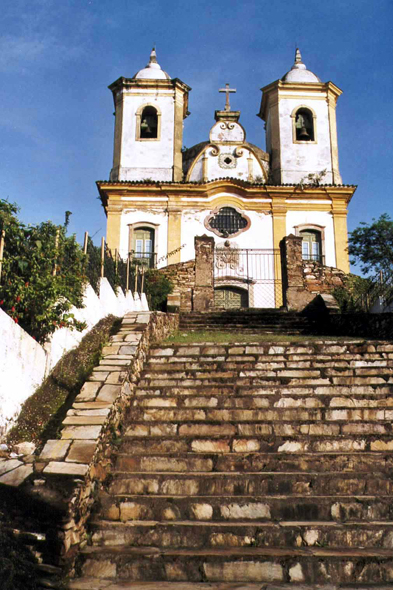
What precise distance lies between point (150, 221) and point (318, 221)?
6792mm

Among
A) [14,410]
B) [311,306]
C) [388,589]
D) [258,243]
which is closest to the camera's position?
[388,589]

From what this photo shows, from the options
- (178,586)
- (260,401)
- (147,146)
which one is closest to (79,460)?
(178,586)

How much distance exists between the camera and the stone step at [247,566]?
13.8 ft

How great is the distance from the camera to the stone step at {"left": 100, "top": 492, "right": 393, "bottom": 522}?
4.86m

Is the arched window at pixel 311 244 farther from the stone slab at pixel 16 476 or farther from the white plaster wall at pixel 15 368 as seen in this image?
the stone slab at pixel 16 476

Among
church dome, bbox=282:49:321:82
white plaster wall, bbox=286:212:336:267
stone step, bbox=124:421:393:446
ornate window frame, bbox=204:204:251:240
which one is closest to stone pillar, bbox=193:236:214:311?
ornate window frame, bbox=204:204:251:240

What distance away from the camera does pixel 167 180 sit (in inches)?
878

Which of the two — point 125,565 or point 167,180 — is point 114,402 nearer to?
point 125,565

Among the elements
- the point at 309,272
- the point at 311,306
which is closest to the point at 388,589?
the point at 311,306

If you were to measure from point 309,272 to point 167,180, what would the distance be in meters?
7.69

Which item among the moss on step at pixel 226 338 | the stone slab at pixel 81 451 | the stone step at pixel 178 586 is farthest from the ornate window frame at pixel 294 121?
the stone step at pixel 178 586

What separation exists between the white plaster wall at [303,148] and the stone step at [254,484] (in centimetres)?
1855

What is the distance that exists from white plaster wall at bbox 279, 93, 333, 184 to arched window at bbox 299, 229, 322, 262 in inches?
94.5

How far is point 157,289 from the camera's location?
17203 mm
